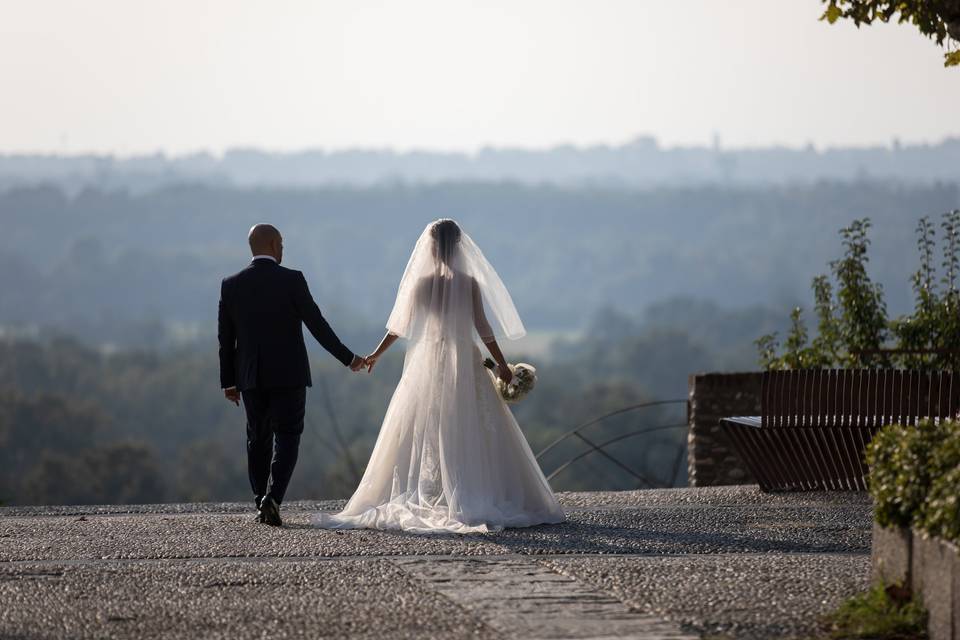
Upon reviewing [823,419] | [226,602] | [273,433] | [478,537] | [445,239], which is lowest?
[226,602]

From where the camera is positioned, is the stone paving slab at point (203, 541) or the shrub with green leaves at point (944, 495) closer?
the shrub with green leaves at point (944, 495)

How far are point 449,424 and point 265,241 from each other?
65.1 inches

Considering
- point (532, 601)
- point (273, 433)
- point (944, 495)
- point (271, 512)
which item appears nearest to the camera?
point (944, 495)

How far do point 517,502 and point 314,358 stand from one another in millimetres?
85575

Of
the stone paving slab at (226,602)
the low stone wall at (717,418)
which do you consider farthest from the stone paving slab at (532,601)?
the low stone wall at (717,418)

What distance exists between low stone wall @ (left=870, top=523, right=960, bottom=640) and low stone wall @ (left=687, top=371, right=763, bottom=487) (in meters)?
8.69

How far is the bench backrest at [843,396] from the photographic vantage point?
1077cm

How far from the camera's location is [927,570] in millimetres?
5453

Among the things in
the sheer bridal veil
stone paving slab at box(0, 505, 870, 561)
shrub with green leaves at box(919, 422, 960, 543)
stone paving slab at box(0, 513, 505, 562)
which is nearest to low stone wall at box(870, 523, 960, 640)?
shrub with green leaves at box(919, 422, 960, 543)

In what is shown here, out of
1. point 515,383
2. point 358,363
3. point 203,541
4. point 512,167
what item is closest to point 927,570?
point 203,541

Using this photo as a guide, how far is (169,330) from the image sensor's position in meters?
112

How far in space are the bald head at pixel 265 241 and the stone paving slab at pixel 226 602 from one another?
2.65 metres

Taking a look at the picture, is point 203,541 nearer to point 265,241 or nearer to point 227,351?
point 227,351

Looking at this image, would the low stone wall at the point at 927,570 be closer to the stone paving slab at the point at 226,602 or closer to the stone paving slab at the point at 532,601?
the stone paving slab at the point at 532,601
